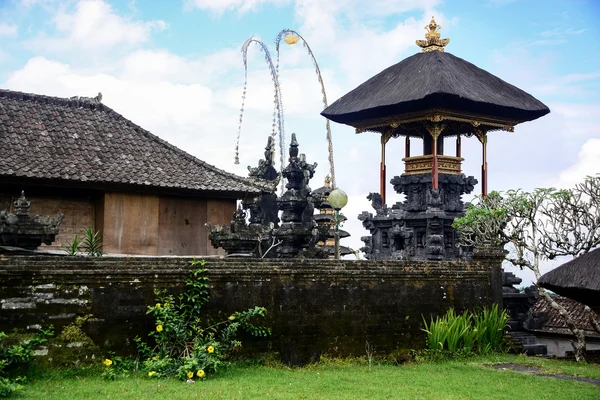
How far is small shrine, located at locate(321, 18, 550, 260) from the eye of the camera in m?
21.2

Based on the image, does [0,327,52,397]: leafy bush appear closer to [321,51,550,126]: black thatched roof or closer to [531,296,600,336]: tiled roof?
[321,51,550,126]: black thatched roof

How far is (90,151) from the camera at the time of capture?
18.3m

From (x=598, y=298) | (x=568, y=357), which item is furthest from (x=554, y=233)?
(x=598, y=298)

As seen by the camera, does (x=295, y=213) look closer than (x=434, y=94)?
Yes

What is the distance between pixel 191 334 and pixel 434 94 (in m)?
12.0

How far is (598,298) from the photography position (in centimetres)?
988

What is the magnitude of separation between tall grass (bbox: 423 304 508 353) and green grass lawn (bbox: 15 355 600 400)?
69 cm

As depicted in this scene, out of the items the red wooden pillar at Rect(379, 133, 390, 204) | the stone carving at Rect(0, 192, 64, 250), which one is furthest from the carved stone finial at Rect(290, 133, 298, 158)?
the stone carving at Rect(0, 192, 64, 250)

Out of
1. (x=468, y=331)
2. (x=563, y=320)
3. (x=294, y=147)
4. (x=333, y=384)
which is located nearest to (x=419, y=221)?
(x=294, y=147)

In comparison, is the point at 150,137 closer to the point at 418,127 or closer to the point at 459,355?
the point at 418,127

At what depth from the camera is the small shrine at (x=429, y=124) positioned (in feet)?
69.5

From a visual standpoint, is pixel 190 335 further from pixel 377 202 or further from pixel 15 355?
pixel 377 202

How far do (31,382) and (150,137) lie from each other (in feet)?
36.7

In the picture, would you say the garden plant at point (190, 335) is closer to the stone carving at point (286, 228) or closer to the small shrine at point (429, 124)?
the stone carving at point (286, 228)
